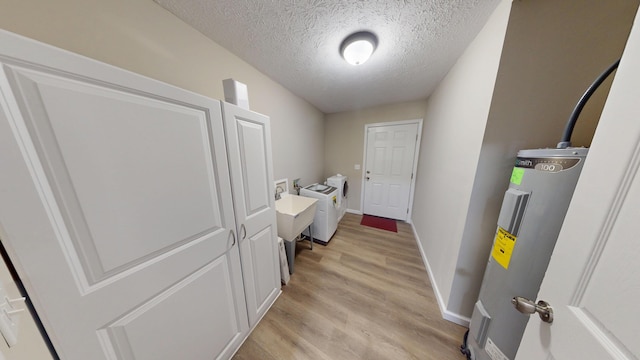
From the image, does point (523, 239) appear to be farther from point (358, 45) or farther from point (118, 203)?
point (118, 203)

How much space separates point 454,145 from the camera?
1.50 metres

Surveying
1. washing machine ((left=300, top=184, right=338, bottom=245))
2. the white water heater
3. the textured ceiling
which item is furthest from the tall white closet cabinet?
the white water heater

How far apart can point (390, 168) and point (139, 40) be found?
3.17 m

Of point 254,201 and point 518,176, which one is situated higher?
point 518,176

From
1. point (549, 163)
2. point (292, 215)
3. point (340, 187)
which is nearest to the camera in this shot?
point (549, 163)

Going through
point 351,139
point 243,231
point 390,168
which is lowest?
point 243,231

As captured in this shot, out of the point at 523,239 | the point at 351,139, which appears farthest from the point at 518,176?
the point at 351,139

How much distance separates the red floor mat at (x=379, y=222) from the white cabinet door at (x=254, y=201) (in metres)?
1.95

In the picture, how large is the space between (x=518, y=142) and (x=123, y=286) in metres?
2.17

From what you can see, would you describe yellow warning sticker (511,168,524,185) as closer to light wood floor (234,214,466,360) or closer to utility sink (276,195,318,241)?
light wood floor (234,214,466,360)

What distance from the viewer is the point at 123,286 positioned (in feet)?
2.14

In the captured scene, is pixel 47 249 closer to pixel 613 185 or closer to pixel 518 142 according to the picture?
pixel 613 185

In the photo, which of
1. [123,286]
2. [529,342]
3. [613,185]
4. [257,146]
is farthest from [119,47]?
[529,342]

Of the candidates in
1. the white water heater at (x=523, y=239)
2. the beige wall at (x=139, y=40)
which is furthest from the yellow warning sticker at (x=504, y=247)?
the beige wall at (x=139, y=40)
